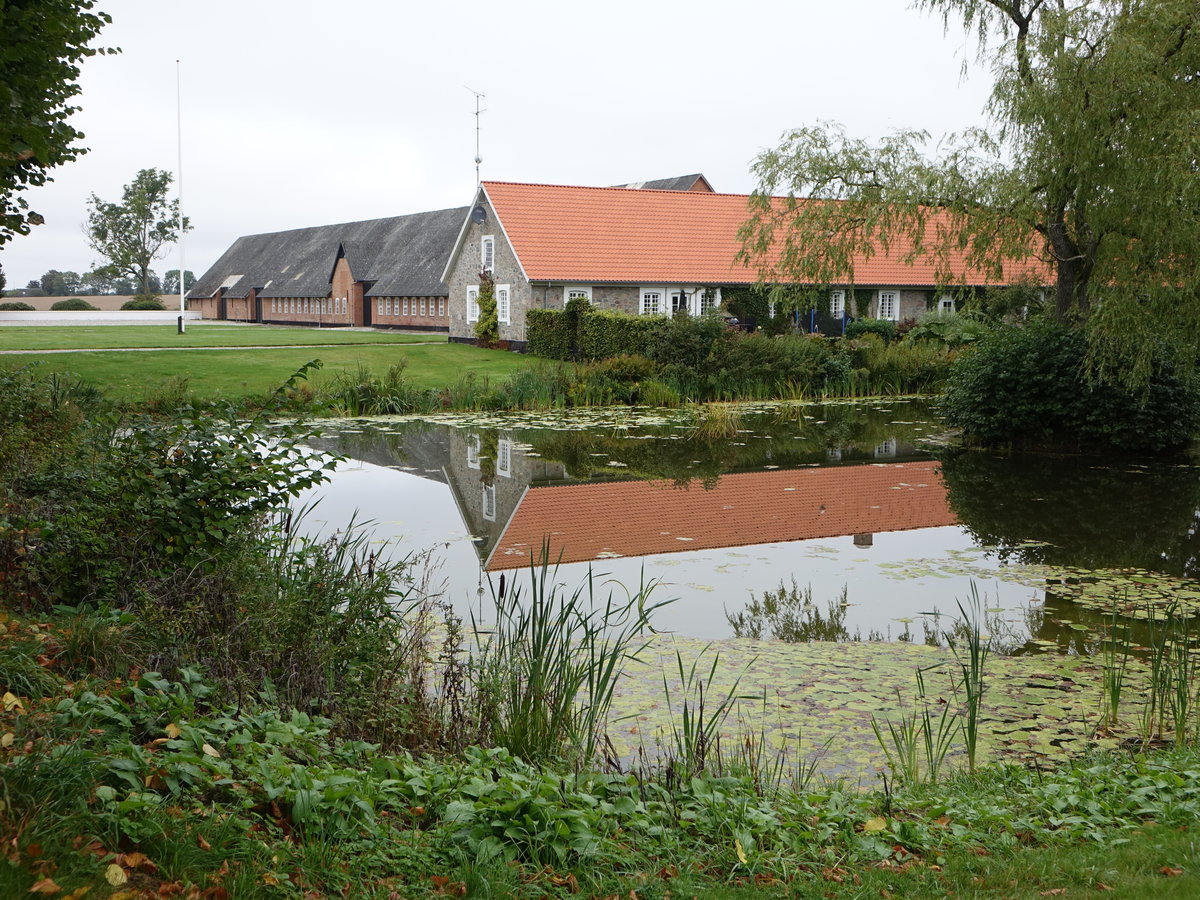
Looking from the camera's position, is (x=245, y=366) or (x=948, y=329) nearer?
(x=245, y=366)

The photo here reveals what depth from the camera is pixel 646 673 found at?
766 centimetres

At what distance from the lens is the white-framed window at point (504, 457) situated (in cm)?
1700

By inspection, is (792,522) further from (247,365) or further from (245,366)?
(247,365)

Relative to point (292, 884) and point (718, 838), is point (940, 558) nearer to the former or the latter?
point (718, 838)

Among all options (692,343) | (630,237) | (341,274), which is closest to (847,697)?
(692,343)

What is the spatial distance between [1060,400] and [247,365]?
2104 centimetres

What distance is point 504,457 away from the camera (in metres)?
18.5

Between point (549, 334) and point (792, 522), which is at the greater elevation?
point (549, 334)

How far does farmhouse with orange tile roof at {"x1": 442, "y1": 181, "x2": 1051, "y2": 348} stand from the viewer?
125ft

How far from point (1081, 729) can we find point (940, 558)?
4.94m

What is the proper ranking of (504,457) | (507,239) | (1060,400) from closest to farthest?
(504,457) < (1060,400) < (507,239)


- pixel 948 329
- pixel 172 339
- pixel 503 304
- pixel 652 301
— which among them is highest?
pixel 652 301

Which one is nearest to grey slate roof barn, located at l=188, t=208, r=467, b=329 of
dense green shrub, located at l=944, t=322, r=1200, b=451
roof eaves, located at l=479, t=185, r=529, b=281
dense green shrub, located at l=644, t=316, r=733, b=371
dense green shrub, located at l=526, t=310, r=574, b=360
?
roof eaves, located at l=479, t=185, r=529, b=281

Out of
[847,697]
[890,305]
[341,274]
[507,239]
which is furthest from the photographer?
[341,274]
